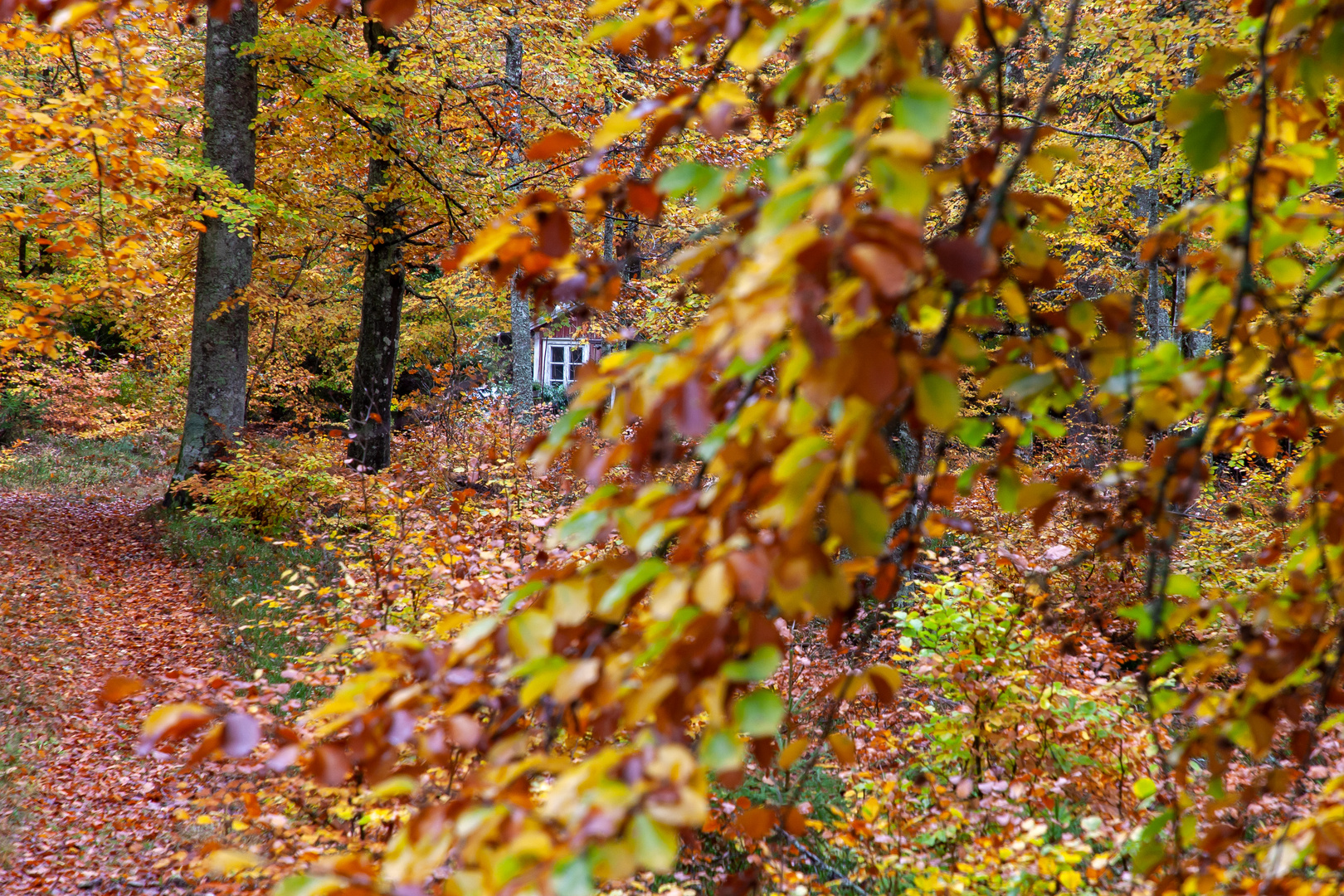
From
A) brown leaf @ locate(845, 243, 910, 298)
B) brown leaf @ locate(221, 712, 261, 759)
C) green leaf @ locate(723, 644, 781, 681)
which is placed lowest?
brown leaf @ locate(221, 712, 261, 759)

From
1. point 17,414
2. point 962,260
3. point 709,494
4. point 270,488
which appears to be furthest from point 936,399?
point 17,414

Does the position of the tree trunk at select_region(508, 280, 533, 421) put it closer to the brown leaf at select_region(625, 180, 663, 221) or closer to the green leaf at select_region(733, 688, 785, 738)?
the brown leaf at select_region(625, 180, 663, 221)

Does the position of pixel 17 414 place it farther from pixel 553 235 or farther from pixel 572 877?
pixel 572 877

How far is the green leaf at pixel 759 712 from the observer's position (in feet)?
2.90

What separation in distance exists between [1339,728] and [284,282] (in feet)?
45.4

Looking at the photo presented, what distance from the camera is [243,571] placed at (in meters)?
9.25

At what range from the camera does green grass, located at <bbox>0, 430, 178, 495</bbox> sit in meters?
14.9

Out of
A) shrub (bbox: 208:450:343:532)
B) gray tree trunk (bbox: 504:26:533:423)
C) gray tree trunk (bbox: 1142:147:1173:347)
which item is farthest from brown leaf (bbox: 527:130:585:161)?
gray tree trunk (bbox: 1142:147:1173:347)

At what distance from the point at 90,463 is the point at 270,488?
1192 centimetres

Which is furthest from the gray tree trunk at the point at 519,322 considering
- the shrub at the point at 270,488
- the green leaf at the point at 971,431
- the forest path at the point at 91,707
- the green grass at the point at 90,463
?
the green leaf at the point at 971,431

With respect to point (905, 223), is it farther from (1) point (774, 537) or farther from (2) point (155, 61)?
(2) point (155, 61)

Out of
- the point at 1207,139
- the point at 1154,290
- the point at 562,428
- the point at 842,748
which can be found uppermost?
the point at 1154,290

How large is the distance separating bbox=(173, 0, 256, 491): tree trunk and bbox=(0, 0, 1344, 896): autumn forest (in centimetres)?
7

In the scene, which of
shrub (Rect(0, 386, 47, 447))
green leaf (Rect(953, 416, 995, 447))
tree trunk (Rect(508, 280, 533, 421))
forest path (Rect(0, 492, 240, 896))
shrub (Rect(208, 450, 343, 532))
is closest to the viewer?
green leaf (Rect(953, 416, 995, 447))
